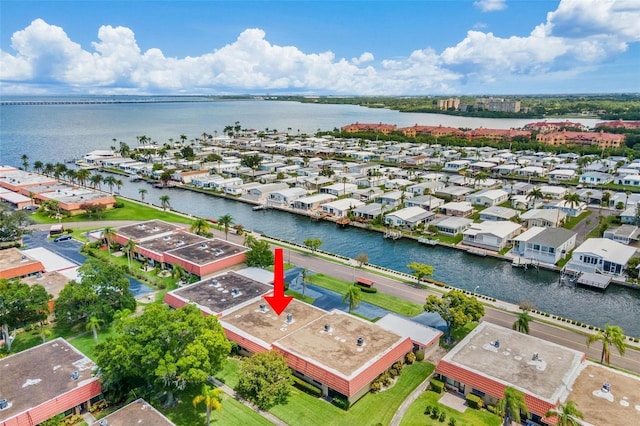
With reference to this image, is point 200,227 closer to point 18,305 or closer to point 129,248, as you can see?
point 129,248

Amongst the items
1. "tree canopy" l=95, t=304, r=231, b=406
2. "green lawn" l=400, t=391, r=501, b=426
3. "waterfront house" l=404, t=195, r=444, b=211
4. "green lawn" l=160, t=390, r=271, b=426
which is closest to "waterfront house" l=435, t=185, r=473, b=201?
"waterfront house" l=404, t=195, r=444, b=211

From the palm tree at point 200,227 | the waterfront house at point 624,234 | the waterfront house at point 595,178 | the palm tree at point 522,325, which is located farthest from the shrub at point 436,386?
the waterfront house at point 595,178

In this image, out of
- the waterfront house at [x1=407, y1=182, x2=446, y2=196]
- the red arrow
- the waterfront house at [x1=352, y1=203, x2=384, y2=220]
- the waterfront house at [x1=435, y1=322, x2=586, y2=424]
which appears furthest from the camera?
the waterfront house at [x1=407, y1=182, x2=446, y2=196]

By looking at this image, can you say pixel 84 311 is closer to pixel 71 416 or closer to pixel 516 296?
pixel 71 416

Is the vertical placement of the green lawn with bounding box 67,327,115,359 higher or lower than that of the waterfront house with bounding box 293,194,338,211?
lower

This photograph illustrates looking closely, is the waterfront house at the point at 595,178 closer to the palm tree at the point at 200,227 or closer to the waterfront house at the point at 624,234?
the waterfront house at the point at 624,234

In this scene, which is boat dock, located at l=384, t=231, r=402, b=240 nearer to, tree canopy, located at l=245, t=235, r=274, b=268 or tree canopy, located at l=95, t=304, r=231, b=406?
tree canopy, located at l=245, t=235, r=274, b=268
